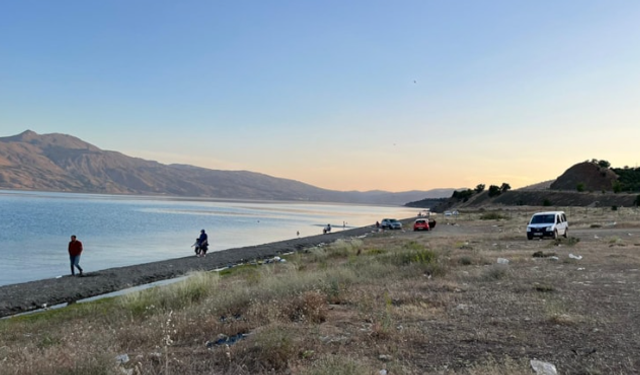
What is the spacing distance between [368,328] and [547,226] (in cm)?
2232

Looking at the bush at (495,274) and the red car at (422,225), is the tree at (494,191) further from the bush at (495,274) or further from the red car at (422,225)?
the bush at (495,274)

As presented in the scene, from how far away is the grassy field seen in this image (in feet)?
19.6

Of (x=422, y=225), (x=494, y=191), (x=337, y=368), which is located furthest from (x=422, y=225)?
(x=494, y=191)

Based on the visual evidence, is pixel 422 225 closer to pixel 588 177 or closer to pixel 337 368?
pixel 337 368

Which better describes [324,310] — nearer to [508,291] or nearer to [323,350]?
[323,350]

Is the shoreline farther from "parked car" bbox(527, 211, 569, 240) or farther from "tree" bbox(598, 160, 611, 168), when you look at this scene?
"tree" bbox(598, 160, 611, 168)

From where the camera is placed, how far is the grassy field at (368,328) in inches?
235

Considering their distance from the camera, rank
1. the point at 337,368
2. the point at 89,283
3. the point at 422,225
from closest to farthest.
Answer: the point at 337,368 → the point at 89,283 → the point at 422,225

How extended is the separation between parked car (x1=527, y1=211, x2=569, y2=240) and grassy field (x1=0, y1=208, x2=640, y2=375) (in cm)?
1256

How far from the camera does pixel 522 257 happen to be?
58.5 feet

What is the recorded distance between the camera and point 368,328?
791 centimetres

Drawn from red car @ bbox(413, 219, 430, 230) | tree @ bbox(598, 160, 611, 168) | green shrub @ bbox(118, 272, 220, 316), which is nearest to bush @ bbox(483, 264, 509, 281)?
green shrub @ bbox(118, 272, 220, 316)

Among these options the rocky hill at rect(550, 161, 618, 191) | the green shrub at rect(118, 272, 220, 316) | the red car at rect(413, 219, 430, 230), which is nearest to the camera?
the green shrub at rect(118, 272, 220, 316)

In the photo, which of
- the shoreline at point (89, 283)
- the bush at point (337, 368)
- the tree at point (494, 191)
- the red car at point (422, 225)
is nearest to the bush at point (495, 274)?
the bush at point (337, 368)
